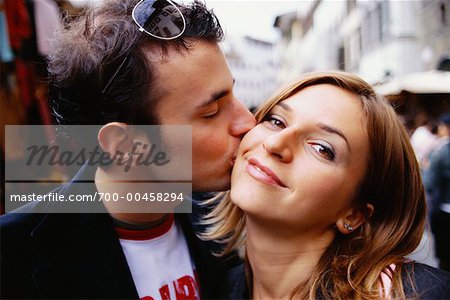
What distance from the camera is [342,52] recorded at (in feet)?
84.9

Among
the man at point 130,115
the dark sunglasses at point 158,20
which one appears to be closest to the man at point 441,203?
the man at point 130,115

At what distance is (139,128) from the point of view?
1.88 m

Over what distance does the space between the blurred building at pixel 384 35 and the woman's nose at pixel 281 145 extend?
3.18ft

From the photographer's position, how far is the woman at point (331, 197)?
5.59ft

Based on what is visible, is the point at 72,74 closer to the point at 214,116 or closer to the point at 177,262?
the point at 214,116

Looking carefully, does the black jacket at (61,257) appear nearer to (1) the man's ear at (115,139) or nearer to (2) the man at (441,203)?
(1) the man's ear at (115,139)

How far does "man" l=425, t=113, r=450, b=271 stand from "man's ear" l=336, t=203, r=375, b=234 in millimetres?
2571

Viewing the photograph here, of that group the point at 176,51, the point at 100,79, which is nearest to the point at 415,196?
the point at 176,51

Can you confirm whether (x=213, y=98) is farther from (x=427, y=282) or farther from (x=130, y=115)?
(x=427, y=282)

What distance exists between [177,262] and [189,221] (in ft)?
0.95

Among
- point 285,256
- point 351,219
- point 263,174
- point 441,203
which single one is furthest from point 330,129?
point 441,203

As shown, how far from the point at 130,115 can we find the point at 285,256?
3.06 feet

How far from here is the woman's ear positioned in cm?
186

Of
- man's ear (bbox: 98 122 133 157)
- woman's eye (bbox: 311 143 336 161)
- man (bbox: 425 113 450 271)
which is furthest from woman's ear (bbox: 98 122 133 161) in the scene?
man (bbox: 425 113 450 271)
